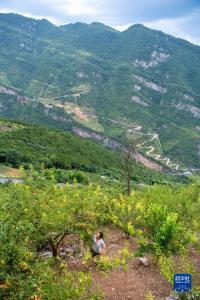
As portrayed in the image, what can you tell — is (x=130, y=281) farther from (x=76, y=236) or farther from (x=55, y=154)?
Result: (x=55, y=154)

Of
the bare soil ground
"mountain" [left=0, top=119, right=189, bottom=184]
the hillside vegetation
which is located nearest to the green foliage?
"mountain" [left=0, top=119, right=189, bottom=184]

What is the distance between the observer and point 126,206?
21031 mm

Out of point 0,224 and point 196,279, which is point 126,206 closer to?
point 196,279

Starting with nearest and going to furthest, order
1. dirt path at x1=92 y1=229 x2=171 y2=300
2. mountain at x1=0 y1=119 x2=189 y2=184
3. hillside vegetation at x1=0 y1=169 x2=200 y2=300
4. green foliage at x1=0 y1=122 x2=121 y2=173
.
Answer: hillside vegetation at x1=0 y1=169 x2=200 y2=300, dirt path at x1=92 y1=229 x2=171 y2=300, mountain at x1=0 y1=119 x2=189 y2=184, green foliage at x1=0 y1=122 x2=121 y2=173

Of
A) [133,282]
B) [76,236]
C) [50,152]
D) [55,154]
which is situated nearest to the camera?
[133,282]

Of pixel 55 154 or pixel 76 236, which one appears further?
pixel 55 154

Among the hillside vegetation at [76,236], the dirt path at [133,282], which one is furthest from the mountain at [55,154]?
the dirt path at [133,282]

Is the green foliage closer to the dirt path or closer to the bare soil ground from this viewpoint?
the bare soil ground

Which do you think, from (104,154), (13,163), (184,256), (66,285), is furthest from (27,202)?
(104,154)

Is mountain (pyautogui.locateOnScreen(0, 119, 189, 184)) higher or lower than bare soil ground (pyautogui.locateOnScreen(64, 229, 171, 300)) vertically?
lower

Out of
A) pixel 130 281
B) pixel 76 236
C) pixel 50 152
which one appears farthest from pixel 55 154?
pixel 130 281

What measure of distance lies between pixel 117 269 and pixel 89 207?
3.22 metres

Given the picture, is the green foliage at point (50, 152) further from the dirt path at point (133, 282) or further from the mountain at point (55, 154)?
the dirt path at point (133, 282)

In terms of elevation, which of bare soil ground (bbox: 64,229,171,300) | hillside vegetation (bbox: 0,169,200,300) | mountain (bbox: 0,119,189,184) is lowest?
mountain (bbox: 0,119,189,184)
